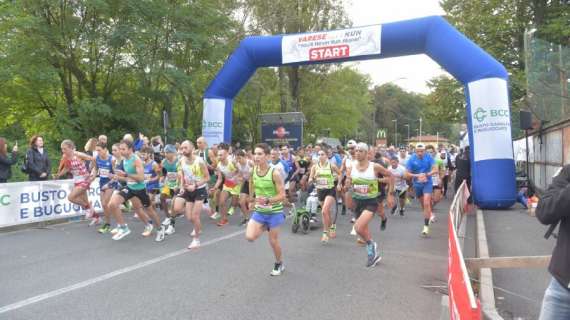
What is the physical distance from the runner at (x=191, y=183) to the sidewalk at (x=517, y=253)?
4.83m

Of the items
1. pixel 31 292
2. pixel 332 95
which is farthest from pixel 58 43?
pixel 332 95

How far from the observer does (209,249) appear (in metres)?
8.01

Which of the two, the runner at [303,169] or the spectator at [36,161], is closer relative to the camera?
the spectator at [36,161]

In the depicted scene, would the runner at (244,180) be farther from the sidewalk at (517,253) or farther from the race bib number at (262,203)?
the sidewalk at (517,253)

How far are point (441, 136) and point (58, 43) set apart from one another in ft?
439

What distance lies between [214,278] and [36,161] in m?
7.02

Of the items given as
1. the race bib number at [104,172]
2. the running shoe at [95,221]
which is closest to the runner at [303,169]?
the running shoe at [95,221]

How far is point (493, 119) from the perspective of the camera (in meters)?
12.5

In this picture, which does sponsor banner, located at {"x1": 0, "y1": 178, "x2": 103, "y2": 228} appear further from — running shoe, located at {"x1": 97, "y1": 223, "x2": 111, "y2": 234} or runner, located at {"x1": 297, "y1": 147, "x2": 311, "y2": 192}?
runner, located at {"x1": 297, "y1": 147, "x2": 311, "y2": 192}

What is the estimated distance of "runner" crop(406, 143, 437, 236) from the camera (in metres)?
10.1

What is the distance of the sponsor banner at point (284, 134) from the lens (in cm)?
2467

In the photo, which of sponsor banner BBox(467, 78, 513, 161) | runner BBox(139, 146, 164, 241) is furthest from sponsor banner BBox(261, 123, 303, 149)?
runner BBox(139, 146, 164, 241)

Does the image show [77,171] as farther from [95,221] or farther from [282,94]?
[282,94]

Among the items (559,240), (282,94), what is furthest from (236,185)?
(282,94)
